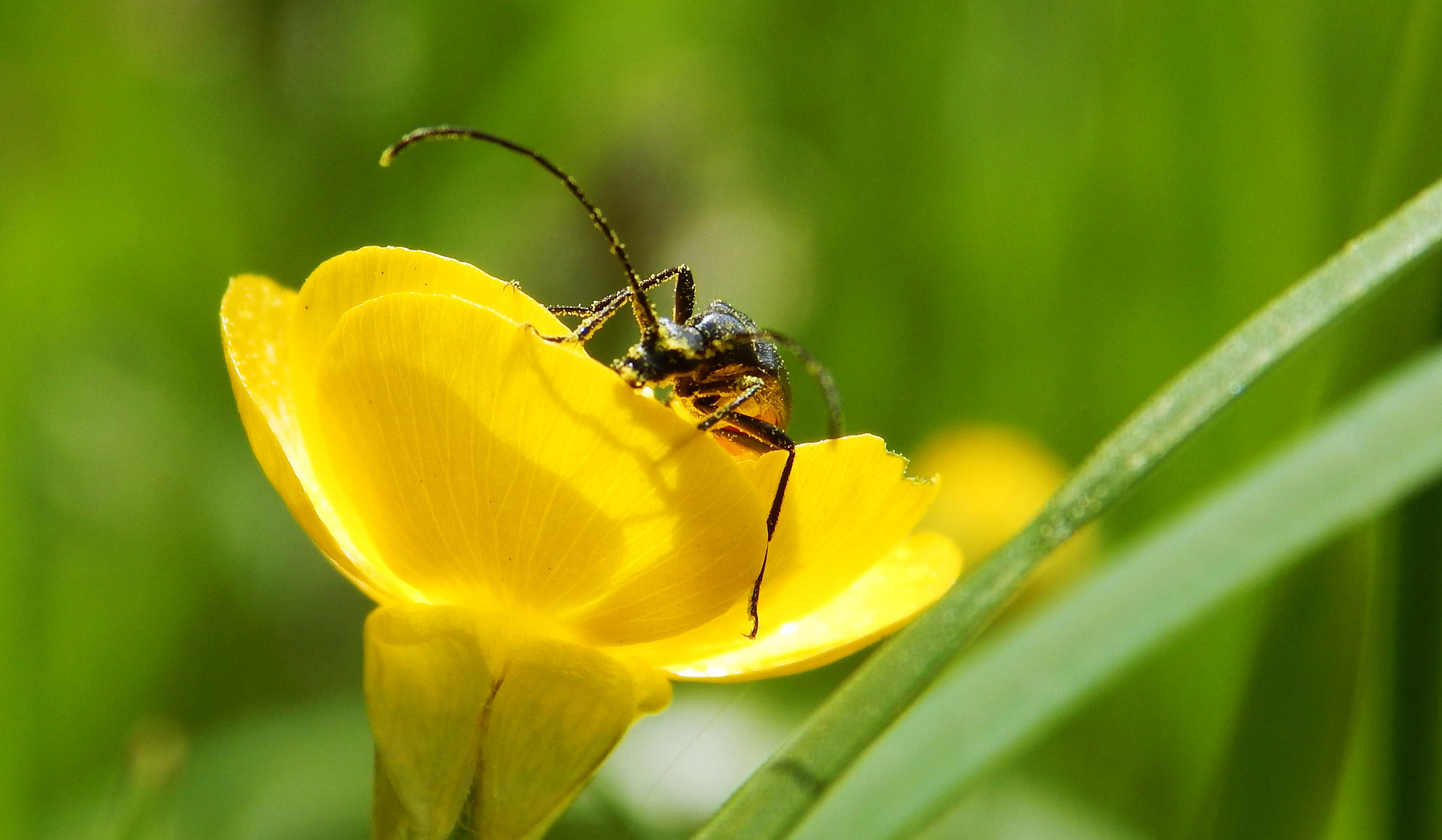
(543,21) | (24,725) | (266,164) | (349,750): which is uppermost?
(543,21)

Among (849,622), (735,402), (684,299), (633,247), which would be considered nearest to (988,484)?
(633,247)

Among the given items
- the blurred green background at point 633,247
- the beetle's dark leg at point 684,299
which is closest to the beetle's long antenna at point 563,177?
the beetle's dark leg at point 684,299

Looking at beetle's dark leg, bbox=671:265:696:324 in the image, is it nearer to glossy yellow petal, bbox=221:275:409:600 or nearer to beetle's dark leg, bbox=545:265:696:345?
beetle's dark leg, bbox=545:265:696:345

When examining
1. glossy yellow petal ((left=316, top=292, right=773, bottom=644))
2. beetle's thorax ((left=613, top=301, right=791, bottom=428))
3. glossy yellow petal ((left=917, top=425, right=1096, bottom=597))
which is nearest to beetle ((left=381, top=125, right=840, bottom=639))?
beetle's thorax ((left=613, top=301, right=791, bottom=428))

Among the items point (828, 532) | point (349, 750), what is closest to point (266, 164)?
point (349, 750)

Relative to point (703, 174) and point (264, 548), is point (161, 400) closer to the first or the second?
point (264, 548)

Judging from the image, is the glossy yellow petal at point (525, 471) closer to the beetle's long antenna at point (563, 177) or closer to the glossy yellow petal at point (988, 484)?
the beetle's long antenna at point (563, 177)
